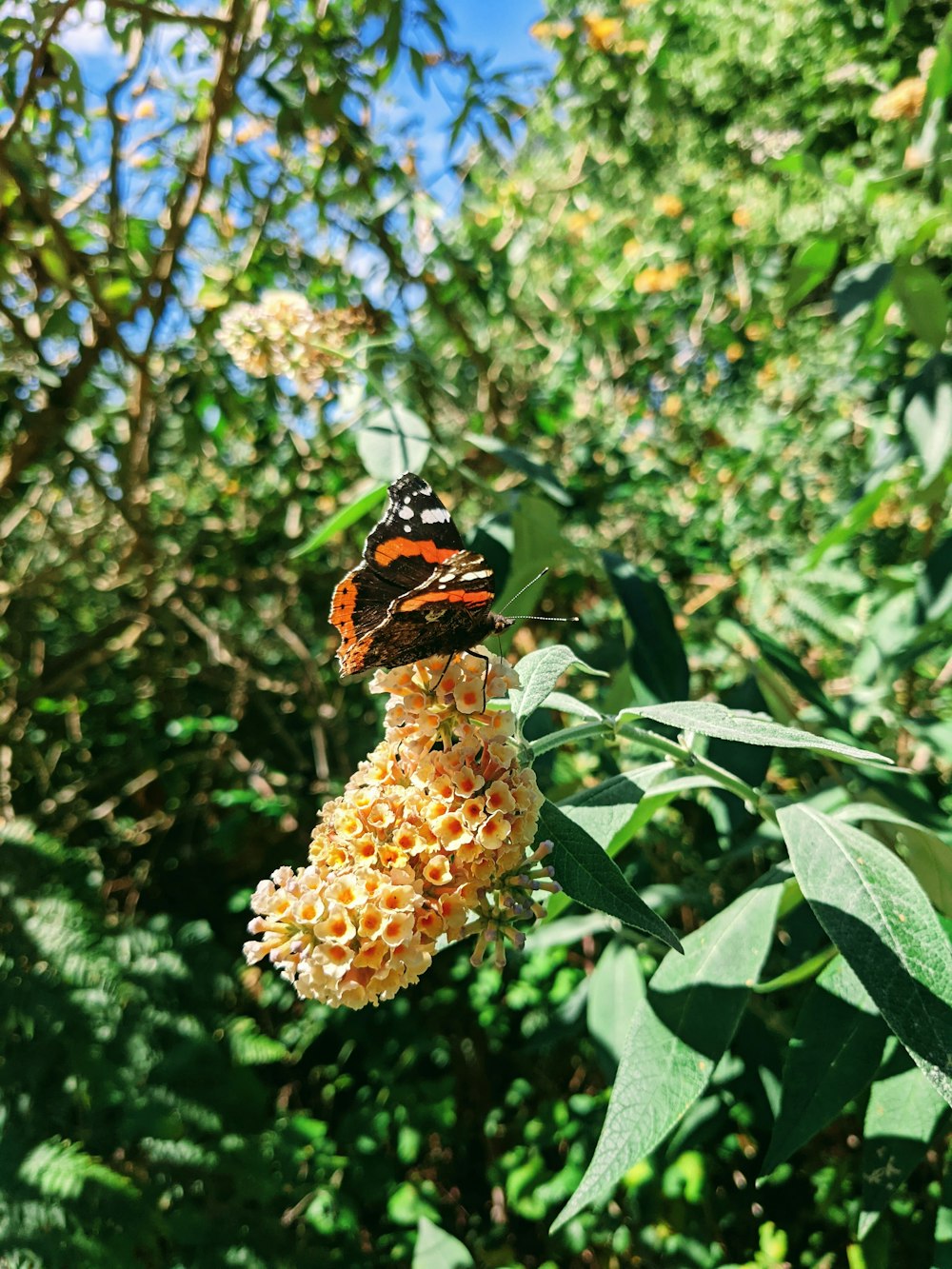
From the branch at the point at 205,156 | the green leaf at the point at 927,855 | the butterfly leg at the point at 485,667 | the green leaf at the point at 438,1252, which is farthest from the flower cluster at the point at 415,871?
the branch at the point at 205,156

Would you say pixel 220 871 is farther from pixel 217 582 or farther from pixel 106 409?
pixel 106 409

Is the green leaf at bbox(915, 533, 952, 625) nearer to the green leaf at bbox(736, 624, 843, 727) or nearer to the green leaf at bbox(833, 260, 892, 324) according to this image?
the green leaf at bbox(736, 624, 843, 727)

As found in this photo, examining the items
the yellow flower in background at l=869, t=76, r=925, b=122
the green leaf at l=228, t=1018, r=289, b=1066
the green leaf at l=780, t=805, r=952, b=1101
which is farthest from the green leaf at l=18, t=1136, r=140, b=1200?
the yellow flower in background at l=869, t=76, r=925, b=122

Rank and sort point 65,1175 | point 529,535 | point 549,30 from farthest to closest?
1. point 549,30
2. point 65,1175
3. point 529,535

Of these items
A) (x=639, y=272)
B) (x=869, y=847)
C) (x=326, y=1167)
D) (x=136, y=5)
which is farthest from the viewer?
(x=639, y=272)

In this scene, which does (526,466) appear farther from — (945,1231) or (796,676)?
(945,1231)

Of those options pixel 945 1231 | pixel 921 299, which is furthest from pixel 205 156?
pixel 945 1231

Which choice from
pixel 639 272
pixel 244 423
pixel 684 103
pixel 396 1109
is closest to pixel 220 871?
pixel 396 1109
